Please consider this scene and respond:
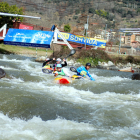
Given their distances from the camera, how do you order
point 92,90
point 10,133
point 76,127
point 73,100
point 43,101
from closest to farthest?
point 10,133 → point 76,127 → point 43,101 → point 73,100 → point 92,90

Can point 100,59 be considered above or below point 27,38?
below

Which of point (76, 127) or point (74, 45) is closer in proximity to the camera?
point (76, 127)

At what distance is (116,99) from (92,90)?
161 centimetres

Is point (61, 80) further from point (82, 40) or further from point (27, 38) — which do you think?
point (82, 40)

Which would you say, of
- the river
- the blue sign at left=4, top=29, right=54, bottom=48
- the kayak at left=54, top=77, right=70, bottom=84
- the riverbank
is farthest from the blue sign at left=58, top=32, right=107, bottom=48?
the river

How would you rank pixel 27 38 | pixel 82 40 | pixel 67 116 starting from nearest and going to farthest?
pixel 67 116 < pixel 27 38 < pixel 82 40

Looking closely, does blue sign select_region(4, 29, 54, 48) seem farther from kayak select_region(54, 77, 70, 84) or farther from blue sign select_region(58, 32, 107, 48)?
kayak select_region(54, 77, 70, 84)

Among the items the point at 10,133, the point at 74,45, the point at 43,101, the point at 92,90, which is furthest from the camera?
the point at 74,45

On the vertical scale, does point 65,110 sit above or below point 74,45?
below

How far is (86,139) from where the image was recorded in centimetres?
436

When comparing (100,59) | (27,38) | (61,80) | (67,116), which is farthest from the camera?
(100,59)

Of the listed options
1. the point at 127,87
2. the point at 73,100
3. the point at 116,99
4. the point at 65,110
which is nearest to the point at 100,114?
the point at 65,110

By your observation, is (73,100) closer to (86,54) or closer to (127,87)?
(127,87)

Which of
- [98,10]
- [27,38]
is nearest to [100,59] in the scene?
[27,38]
